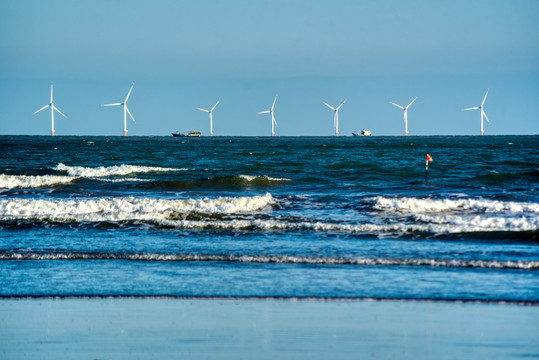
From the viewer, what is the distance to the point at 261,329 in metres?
8.55

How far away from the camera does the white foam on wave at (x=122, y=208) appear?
2083 centimetres

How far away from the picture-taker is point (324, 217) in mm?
20625

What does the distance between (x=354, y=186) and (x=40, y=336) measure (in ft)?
79.3

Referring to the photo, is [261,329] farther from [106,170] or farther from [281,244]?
[106,170]

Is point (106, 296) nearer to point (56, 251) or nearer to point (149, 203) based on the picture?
point (56, 251)

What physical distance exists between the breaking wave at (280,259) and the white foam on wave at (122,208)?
607cm

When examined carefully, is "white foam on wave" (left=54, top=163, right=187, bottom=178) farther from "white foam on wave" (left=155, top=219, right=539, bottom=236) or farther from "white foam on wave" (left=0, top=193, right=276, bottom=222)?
"white foam on wave" (left=155, top=219, right=539, bottom=236)

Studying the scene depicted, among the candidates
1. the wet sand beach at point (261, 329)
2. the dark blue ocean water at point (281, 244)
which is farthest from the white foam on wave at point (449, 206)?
the wet sand beach at point (261, 329)

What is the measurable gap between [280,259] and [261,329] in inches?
196

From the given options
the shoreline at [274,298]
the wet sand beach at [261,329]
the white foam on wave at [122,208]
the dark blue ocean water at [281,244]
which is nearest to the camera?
the wet sand beach at [261,329]

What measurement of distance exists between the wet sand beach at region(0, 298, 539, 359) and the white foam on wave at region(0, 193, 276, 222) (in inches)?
417

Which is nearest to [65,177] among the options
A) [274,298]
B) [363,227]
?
[363,227]

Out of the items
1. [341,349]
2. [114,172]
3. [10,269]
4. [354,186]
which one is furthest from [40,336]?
[114,172]

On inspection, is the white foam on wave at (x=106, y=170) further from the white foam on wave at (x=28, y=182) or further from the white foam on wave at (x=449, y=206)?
the white foam on wave at (x=449, y=206)
